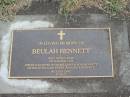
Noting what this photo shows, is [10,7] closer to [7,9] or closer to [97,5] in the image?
[7,9]

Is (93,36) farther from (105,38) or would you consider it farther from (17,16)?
(17,16)

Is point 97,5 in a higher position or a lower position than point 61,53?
higher

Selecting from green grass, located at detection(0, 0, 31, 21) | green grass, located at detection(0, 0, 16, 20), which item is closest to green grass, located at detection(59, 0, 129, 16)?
green grass, located at detection(0, 0, 31, 21)

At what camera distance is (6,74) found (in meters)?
6.92

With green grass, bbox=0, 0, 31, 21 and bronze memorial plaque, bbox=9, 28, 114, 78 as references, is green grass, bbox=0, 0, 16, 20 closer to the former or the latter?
green grass, bbox=0, 0, 31, 21

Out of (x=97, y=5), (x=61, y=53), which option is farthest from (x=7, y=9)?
(x=97, y=5)

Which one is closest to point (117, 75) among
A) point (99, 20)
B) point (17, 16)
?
point (99, 20)

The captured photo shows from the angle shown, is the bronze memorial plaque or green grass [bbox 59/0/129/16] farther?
green grass [bbox 59/0/129/16]

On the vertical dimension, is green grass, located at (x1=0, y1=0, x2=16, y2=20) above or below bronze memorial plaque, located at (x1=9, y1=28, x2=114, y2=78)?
above

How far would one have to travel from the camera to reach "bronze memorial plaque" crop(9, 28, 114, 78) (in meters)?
6.83

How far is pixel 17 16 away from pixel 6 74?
1358 millimetres

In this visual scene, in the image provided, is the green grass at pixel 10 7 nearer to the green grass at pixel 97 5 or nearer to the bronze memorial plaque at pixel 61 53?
the bronze memorial plaque at pixel 61 53

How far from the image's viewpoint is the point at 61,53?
7004 mm

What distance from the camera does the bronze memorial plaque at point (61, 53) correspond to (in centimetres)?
683
